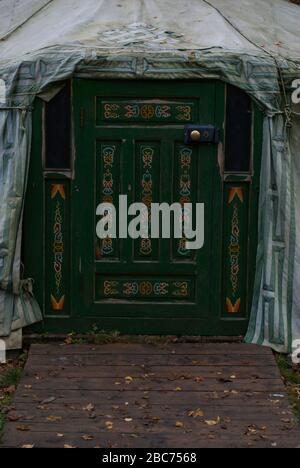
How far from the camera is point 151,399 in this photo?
6.01 meters

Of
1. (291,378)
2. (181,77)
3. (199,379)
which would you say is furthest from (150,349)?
(181,77)

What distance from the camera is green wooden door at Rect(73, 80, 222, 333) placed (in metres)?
6.91

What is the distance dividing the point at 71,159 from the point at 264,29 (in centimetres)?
185

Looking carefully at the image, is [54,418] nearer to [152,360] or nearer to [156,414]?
[156,414]

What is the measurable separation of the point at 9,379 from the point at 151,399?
110 centimetres

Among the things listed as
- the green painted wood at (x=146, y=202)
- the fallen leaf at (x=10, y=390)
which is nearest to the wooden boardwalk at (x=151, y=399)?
the fallen leaf at (x=10, y=390)

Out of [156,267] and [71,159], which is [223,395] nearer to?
[156,267]

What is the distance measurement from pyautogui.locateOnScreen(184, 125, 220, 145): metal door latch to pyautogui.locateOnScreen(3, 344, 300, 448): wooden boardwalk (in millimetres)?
1523

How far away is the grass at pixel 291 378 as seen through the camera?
20.1 feet

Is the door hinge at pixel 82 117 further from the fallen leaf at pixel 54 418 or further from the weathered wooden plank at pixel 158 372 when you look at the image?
the fallen leaf at pixel 54 418

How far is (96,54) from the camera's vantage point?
6785mm

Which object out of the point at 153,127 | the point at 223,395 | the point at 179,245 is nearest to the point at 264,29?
the point at 153,127

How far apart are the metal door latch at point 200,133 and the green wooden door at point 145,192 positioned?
56mm

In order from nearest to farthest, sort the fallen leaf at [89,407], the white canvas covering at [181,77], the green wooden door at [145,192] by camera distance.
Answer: the fallen leaf at [89,407] < the white canvas covering at [181,77] < the green wooden door at [145,192]
